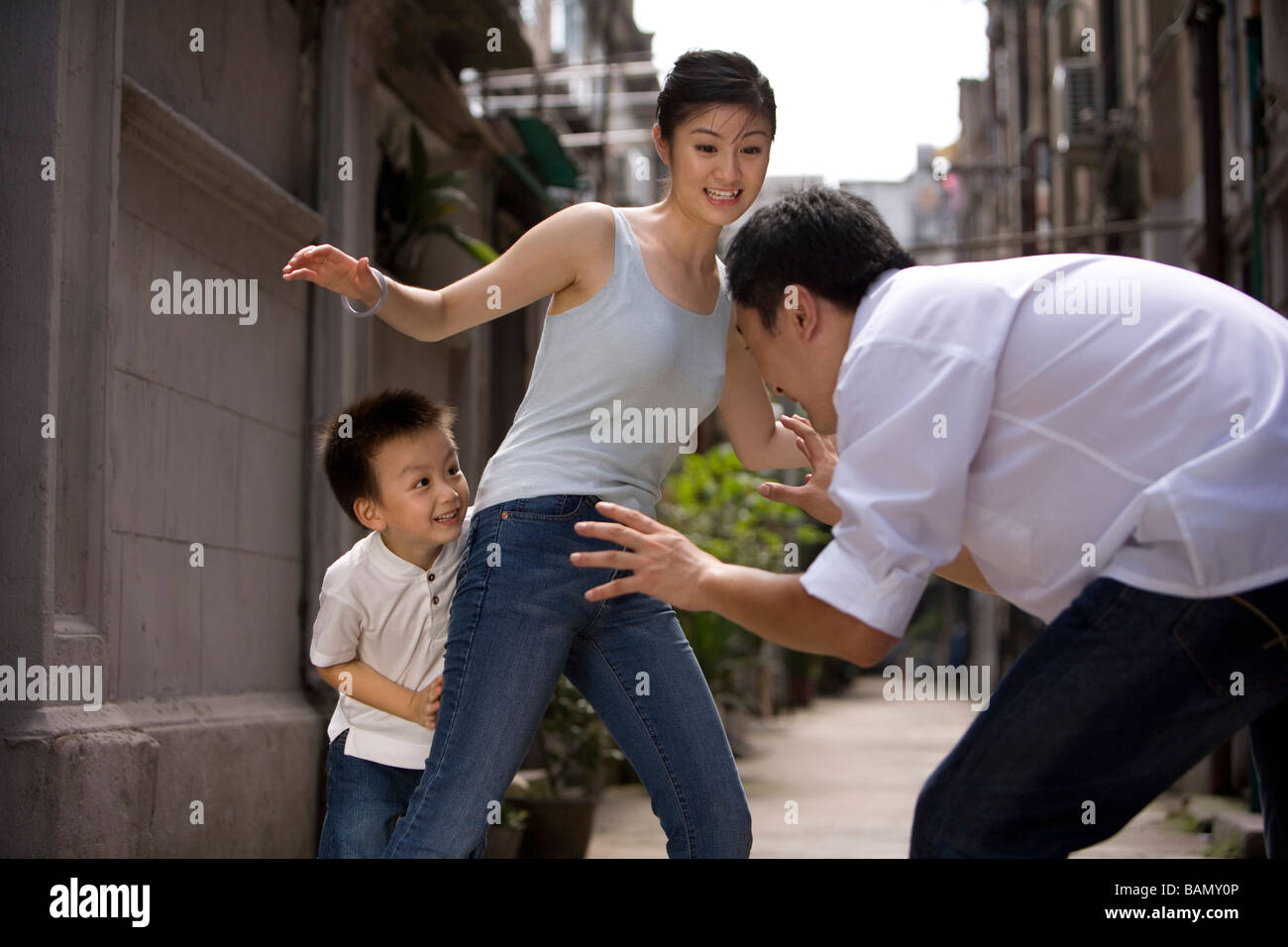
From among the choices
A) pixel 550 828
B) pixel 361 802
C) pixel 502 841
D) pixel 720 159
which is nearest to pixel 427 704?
pixel 361 802

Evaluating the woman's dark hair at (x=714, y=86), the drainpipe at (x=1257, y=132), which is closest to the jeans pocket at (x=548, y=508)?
the woman's dark hair at (x=714, y=86)

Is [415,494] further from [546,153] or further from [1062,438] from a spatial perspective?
[546,153]

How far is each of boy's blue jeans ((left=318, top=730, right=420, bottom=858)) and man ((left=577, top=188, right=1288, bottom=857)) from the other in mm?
1297

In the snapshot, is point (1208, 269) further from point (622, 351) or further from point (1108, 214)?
point (622, 351)

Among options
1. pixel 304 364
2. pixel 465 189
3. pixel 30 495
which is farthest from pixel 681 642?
pixel 465 189

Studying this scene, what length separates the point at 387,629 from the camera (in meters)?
3.22

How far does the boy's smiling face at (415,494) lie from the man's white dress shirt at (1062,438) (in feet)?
4.05

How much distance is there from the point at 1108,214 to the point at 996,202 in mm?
10061

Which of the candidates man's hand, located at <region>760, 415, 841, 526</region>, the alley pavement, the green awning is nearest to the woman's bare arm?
man's hand, located at <region>760, 415, 841, 526</region>

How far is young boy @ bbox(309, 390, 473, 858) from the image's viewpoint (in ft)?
10.5

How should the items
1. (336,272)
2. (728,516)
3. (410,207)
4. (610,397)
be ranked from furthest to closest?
(728,516), (410,207), (610,397), (336,272)

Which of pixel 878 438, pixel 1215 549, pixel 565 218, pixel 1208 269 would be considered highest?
pixel 1208 269

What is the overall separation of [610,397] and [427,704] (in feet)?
2.60

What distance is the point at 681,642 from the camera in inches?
116
